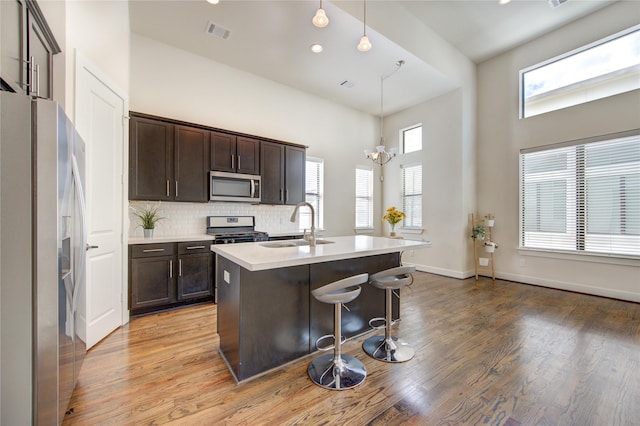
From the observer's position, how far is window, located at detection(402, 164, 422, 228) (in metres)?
5.88

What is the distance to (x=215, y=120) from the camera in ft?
14.1

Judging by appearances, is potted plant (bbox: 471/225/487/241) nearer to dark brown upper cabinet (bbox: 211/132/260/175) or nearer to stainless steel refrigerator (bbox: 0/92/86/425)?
dark brown upper cabinet (bbox: 211/132/260/175)

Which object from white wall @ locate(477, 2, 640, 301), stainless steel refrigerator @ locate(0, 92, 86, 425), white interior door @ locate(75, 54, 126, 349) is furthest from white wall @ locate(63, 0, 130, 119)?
white wall @ locate(477, 2, 640, 301)

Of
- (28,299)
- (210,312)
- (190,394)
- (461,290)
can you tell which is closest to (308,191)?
(210,312)

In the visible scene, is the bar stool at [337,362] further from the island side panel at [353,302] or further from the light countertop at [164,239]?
the light countertop at [164,239]

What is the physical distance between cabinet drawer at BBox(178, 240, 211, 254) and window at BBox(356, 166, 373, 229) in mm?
3641

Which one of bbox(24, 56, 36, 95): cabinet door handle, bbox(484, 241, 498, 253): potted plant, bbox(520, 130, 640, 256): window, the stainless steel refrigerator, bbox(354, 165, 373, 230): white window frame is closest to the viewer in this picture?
the stainless steel refrigerator

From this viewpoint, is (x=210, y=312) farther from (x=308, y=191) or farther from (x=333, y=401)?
(x=308, y=191)

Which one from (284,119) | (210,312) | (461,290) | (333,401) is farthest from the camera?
(284,119)

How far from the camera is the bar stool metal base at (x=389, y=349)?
2.23 metres

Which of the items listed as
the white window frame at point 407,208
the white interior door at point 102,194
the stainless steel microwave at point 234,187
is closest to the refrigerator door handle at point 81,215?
the white interior door at point 102,194

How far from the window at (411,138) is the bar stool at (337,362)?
194 inches

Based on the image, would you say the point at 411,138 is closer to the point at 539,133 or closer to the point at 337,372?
the point at 539,133

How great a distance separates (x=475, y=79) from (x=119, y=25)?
19.8 ft
